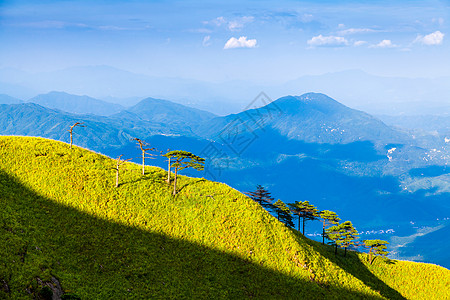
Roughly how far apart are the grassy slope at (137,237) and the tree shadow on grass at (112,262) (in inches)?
5.4

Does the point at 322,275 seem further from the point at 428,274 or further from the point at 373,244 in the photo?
the point at 428,274

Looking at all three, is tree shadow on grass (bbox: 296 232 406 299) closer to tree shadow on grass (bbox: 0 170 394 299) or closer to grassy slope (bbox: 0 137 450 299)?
grassy slope (bbox: 0 137 450 299)

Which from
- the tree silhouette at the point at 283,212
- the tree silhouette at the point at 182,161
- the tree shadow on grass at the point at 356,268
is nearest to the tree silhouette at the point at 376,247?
the tree shadow on grass at the point at 356,268

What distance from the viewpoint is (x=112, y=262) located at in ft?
126

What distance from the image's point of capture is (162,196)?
51625 millimetres

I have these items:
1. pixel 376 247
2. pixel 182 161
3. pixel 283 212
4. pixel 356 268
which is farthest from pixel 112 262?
pixel 376 247

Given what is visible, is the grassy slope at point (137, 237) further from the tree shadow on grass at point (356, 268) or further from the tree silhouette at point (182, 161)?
the tree silhouette at point (182, 161)

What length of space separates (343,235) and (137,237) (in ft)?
154

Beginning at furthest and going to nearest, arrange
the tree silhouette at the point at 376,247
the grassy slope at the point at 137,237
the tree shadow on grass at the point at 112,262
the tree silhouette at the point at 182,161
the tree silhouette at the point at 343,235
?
1. the tree silhouette at the point at 376,247
2. the tree silhouette at the point at 343,235
3. the tree silhouette at the point at 182,161
4. the grassy slope at the point at 137,237
5. the tree shadow on grass at the point at 112,262

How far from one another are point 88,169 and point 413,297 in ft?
231

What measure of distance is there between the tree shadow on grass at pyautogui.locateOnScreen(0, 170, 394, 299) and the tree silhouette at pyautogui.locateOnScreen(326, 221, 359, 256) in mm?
17589

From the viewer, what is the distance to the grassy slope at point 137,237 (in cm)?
3538

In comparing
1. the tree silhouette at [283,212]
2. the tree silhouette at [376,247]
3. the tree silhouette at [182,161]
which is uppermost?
the tree silhouette at [182,161]

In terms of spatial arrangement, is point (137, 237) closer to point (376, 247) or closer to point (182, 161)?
point (182, 161)
